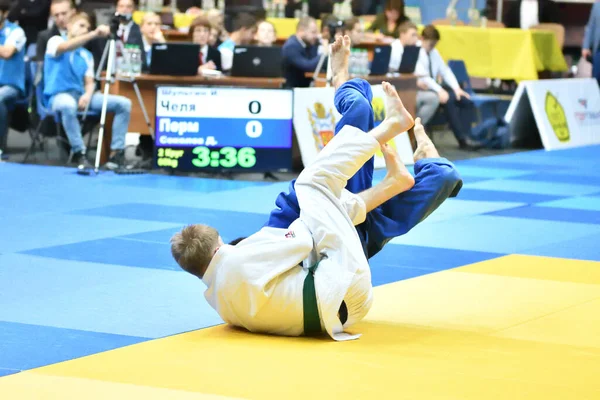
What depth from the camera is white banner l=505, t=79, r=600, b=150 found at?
1788 cm

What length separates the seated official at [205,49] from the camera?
50.0 ft

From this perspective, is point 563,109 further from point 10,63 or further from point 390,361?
point 390,361

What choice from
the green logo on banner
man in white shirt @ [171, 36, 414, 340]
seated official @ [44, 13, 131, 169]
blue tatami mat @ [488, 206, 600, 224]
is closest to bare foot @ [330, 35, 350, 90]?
man in white shirt @ [171, 36, 414, 340]

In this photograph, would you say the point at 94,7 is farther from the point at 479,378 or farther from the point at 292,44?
the point at 479,378

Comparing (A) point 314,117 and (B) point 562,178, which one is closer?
(A) point 314,117

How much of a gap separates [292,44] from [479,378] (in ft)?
36.9

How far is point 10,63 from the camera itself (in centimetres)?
1491

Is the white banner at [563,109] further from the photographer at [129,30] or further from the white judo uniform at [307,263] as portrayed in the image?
the white judo uniform at [307,263]

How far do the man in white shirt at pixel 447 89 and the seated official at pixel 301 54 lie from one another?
69.7 inches

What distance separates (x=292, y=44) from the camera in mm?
16141

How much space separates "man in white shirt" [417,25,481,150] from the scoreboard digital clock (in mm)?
3906

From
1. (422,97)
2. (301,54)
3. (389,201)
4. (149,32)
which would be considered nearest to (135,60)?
(149,32)

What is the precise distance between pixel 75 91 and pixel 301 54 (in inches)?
132

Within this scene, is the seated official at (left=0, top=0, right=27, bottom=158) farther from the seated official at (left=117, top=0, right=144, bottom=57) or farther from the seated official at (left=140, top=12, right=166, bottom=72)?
the seated official at (left=140, top=12, right=166, bottom=72)
